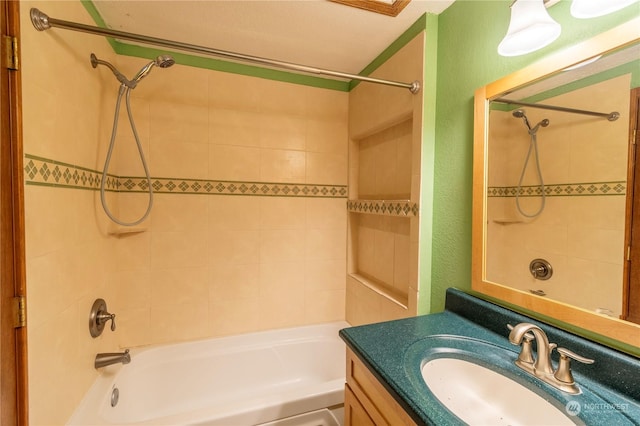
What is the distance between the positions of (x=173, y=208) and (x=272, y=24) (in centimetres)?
129

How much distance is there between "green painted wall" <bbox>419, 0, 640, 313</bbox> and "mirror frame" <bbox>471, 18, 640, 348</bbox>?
0.06 metres

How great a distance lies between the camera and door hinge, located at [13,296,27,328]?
83 cm

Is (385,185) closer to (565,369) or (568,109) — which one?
(568,109)

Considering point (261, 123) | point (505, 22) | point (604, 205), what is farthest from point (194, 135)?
point (604, 205)

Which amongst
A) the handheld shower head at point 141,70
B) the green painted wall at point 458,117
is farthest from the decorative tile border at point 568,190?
the handheld shower head at point 141,70

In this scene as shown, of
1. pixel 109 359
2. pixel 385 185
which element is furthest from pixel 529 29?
pixel 109 359

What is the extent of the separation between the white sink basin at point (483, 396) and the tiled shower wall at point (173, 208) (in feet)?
4.40

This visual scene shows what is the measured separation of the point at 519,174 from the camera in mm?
1006

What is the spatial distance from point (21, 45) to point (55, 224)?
616 millimetres

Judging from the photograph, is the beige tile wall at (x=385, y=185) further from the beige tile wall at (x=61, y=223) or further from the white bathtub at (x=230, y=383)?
the beige tile wall at (x=61, y=223)

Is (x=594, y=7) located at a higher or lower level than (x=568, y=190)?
higher

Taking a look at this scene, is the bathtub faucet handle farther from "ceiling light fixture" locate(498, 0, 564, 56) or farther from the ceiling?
"ceiling light fixture" locate(498, 0, 564, 56)

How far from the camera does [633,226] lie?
0.72 metres

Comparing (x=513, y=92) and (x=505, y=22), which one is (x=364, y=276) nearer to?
(x=513, y=92)
